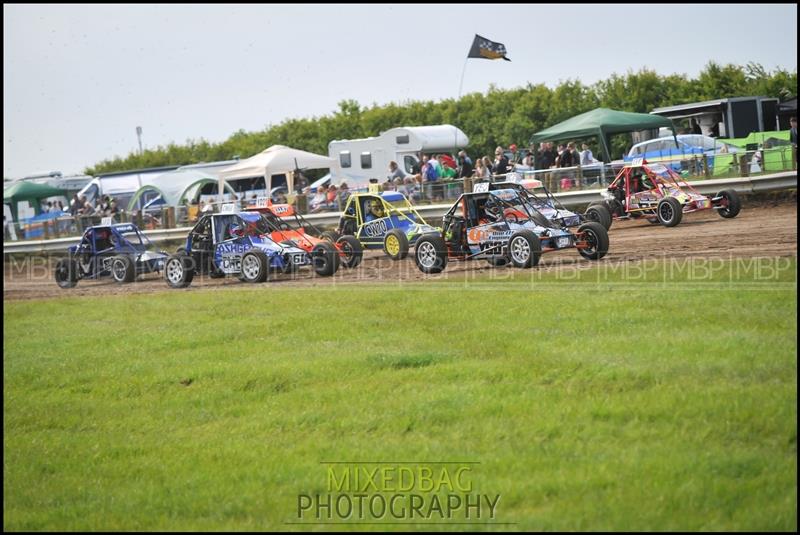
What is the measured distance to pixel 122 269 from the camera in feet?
71.9

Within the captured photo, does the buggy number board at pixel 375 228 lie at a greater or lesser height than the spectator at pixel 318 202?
lesser

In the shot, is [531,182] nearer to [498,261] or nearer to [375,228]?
[375,228]

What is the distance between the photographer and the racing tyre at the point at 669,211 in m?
20.4

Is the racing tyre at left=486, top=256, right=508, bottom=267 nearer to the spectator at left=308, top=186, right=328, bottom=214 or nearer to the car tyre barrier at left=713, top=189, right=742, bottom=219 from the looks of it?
the car tyre barrier at left=713, top=189, right=742, bottom=219

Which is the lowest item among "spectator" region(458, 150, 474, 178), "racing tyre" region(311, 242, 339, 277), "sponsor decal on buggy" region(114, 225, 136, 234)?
"racing tyre" region(311, 242, 339, 277)

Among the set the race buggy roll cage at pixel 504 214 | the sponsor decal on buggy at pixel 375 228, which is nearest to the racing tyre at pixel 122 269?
the sponsor decal on buggy at pixel 375 228

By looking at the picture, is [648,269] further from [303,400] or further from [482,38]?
[482,38]

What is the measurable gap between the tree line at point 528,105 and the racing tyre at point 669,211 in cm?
1607

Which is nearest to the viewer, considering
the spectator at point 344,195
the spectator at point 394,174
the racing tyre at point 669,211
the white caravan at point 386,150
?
the racing tyre at point 669,211

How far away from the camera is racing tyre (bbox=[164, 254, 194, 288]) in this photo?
1984 cm

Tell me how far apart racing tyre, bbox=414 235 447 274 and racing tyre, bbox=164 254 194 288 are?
496cm

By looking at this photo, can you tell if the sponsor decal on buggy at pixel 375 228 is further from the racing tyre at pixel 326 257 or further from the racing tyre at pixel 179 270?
the racing tyre at pixel 179 270

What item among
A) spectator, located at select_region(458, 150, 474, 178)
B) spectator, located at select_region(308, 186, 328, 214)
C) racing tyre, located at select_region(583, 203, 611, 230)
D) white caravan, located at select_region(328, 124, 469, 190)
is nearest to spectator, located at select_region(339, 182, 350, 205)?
spectator, located at select_region(308, 186, 328, 214)

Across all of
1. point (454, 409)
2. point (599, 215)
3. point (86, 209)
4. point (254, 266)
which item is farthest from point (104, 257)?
point (86, 209)
